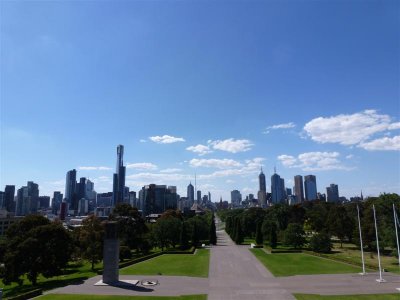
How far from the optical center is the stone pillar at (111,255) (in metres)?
41.2

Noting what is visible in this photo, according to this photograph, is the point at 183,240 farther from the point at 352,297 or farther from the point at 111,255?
the point at 352,297

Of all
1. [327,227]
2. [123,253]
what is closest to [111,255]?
[123,253]

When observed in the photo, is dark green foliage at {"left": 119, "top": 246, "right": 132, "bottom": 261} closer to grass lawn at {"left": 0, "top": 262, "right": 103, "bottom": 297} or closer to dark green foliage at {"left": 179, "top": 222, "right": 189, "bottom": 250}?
grass lawn at {"left": 0, "top": 262, "right": 103, "bottom": 297}

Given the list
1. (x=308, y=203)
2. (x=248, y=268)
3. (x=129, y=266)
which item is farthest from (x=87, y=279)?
(x=308, y=203)

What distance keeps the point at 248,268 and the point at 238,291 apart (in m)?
15.2

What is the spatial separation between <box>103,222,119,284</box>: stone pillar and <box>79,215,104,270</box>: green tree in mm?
10044

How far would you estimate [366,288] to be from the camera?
1460 inches

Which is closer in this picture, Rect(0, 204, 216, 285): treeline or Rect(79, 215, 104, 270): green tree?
Rect(0, 204, 216, 285): treeline

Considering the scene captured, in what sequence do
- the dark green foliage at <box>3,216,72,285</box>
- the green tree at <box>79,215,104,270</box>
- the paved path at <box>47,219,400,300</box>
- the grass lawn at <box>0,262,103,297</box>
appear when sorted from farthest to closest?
the green tree at <box>79,215,104,270</box> → the dark green foliage at <box>3,216,72,285</box> → the grass lawn at <box>0,262,103,297</box> → the paved path at <box>47,219,400,300</box>

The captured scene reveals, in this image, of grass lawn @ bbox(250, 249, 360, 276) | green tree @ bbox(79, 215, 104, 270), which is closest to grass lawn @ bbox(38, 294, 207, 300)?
grass lawn @ bbox(250, 249, 360, 276)

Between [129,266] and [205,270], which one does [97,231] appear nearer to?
[129,266]

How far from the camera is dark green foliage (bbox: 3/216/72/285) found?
1633 inches

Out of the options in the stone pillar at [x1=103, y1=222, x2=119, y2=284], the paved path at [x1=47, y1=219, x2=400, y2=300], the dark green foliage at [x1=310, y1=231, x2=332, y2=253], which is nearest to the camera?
the paved path at [x1=47, y1=219, x2=400, y2=300]

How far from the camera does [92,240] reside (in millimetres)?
53812
